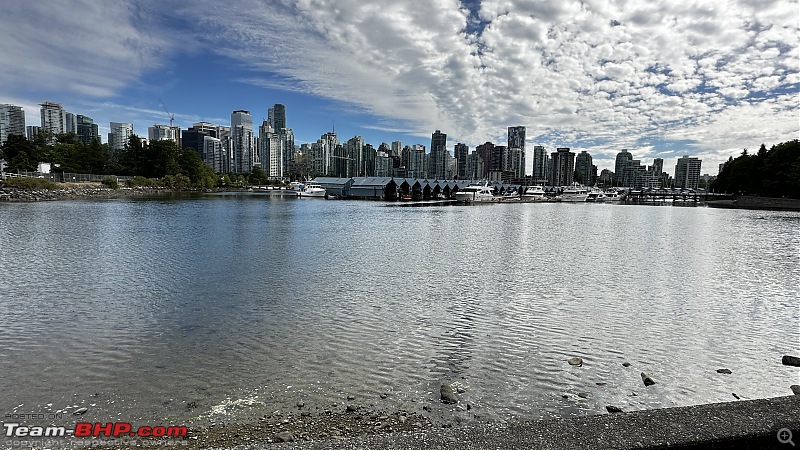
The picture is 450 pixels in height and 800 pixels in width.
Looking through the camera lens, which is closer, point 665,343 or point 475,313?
point 665,343

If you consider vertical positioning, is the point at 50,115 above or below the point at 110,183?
above

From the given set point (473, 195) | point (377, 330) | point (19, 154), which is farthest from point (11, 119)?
point (377, 330)

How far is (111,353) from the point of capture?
8328 mm

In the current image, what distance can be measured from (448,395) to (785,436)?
452cm

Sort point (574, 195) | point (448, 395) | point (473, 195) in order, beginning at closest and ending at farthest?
point (448, 395) < point (473, 195) < point (574, 195)

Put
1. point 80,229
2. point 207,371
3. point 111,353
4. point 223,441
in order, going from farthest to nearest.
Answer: point 80,229, point 111,353, point 207,371, point 223,441

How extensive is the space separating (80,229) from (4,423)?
2832 cm

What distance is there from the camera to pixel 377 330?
10.0 m

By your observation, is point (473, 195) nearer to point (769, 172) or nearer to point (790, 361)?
point (769, 172)

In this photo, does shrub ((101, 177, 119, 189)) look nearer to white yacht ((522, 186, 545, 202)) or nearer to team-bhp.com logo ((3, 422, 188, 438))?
white yacht ((522, 186, 545, 202))

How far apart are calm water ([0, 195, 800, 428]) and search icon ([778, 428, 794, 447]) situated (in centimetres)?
356


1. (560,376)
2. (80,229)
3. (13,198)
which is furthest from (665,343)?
(13,198)

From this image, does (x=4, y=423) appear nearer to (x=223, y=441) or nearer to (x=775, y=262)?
(x=223, y=441)

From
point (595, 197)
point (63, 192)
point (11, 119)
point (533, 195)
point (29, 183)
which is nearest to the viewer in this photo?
point (29, 183)
